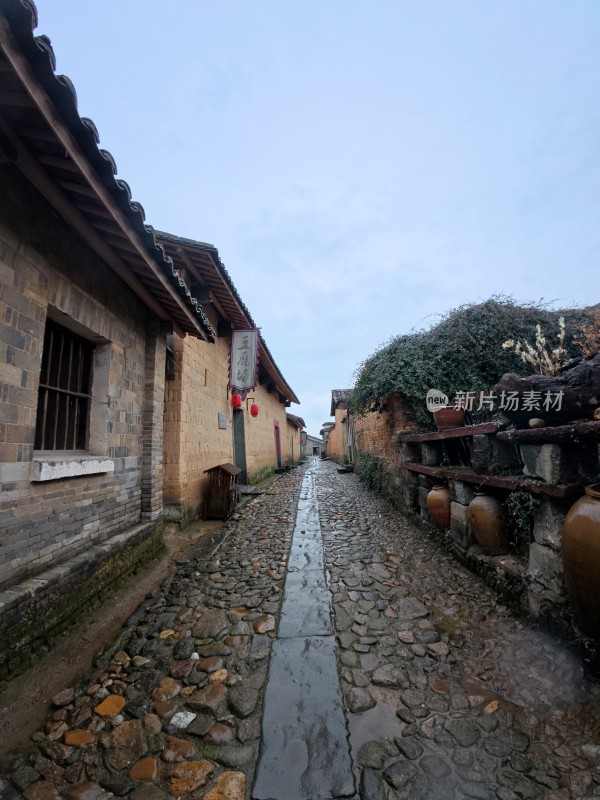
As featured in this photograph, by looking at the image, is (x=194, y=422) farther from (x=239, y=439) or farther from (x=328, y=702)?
(x=328, y=702)

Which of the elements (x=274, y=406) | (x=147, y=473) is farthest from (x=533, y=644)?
(x=274, y=406)

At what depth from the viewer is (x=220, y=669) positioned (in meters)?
2.18

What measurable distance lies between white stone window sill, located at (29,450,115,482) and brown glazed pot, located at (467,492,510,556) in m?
3.57

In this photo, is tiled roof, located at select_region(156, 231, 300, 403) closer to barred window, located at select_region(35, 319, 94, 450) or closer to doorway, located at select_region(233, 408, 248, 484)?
barred window, located at select_region(35, 319, 94, 450)

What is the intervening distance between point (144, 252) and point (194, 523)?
4261mm

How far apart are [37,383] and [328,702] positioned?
2.77 m

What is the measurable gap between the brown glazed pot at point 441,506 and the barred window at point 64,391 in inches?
158

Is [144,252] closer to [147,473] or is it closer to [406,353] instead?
[147,473]

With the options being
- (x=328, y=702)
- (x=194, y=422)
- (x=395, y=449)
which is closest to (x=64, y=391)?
(x=194, y=422)

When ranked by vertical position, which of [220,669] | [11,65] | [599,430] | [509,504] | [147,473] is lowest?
[220,669]

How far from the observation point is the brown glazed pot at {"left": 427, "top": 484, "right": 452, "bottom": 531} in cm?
429

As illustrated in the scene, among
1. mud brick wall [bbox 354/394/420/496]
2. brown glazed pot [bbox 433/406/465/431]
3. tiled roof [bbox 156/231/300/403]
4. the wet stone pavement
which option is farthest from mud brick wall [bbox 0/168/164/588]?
mud brick wall [bbox 354/394/420/496]

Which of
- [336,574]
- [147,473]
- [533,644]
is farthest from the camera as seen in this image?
[147,473]

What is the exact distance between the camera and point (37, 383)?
8.28 ft
